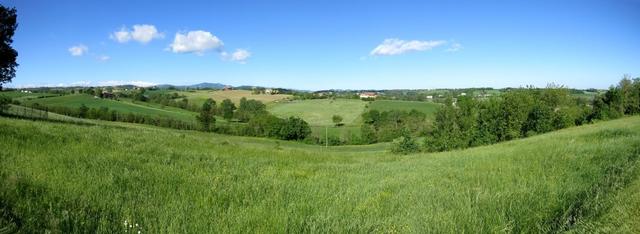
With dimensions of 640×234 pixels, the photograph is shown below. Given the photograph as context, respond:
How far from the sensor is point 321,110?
128 meters

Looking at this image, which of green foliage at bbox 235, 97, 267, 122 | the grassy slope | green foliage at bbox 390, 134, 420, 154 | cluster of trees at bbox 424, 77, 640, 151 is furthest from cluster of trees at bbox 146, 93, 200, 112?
cluster of trees at bbox 424, 77, 640, 151

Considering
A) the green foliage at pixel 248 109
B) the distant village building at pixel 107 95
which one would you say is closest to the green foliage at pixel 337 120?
the green foliage at pixel 248 109

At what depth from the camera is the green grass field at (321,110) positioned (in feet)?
387

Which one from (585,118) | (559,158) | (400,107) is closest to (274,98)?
(400,107)

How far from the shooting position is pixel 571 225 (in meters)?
4.21

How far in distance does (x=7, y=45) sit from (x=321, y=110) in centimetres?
10306

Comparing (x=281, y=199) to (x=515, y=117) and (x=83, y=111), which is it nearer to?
(x=515, y=117)

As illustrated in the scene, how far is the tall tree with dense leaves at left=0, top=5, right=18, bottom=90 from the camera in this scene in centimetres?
2716

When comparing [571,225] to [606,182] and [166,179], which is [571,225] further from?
[166,179]

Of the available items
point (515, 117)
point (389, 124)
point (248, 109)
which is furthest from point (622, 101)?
point (248, 109)

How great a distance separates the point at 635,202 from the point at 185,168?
7.00 metres

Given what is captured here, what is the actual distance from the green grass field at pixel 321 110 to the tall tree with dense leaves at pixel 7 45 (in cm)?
8748

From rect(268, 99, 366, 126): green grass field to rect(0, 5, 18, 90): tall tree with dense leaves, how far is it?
87.5 metres

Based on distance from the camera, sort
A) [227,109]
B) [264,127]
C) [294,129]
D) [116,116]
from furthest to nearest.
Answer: [227,109], [264,127], [294,129], [116,116]
